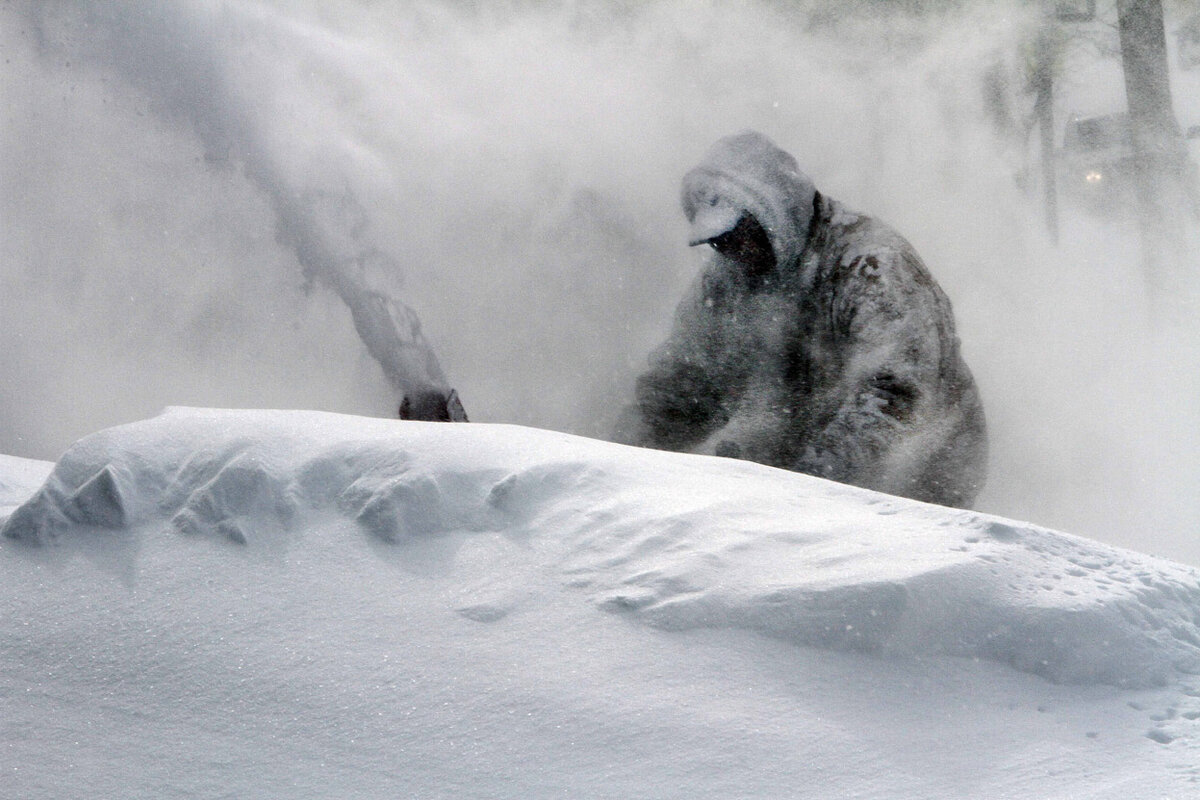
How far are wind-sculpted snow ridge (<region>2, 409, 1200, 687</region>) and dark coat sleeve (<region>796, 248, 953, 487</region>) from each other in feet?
3.28

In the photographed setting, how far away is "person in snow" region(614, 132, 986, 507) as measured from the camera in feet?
6.96

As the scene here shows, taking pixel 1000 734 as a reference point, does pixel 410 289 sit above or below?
above

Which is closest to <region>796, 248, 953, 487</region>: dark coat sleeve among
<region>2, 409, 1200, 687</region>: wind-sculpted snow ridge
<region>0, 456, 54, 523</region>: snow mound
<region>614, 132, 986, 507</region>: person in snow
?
<region>614, 132, 986, 507</region>: person in snow

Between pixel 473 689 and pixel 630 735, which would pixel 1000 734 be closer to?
pixel 630 735

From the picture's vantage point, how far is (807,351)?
234cm

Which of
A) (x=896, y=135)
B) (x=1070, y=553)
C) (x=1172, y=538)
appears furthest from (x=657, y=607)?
(x=896, y=135)

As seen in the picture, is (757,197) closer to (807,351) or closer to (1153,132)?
(807,351)

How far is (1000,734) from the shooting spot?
749 millimetres

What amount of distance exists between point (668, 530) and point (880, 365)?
1.30 metres

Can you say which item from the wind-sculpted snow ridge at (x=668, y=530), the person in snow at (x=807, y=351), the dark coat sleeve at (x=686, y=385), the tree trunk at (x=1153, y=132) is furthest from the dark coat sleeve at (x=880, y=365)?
the tree trunk at (x=1153, y=132)

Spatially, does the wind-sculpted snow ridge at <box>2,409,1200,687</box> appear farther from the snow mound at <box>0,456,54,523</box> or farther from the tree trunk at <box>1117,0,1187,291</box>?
the tree trunk at <box>1117,0,1187,291</box>

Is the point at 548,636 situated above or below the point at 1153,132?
below

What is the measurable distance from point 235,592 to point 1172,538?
3.33 metres

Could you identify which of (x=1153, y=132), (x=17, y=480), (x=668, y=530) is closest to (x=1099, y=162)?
(x=1153, y=132)
